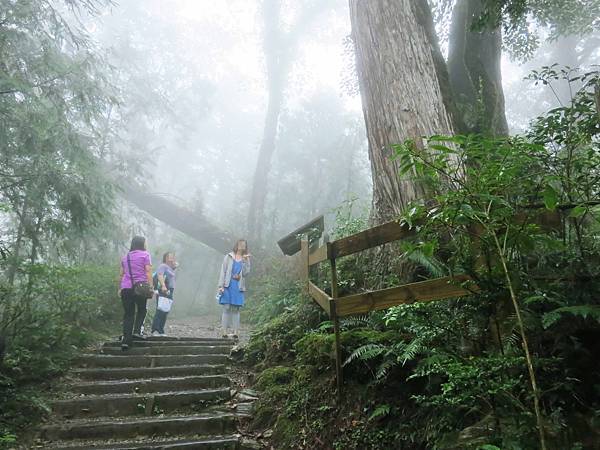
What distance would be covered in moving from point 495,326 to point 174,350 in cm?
549

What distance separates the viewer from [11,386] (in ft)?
15.0

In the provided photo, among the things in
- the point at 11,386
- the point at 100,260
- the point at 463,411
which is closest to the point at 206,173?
the point at 100,260

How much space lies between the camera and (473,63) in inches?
368

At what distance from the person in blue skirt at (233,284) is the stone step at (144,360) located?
1.64m

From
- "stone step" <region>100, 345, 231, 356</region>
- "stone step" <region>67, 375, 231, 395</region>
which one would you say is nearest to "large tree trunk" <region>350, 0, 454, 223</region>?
"stone step" <region>67, 375, 231, 395</region>

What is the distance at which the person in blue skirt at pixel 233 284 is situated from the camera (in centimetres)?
768

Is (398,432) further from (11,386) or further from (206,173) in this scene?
(206,173)

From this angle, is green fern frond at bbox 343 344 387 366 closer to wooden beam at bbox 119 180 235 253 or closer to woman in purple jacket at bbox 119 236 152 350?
woman in purple jacket at bbox 119 236 152 350

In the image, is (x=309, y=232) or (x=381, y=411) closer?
(x=381, y=411)

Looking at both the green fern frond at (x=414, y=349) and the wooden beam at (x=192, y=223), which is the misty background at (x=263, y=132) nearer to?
the wooden beam at (x=192, y=223)

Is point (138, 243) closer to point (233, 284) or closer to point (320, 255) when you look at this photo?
point (233, 284)

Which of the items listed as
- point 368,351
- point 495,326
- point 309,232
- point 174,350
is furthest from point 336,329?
point 174,350

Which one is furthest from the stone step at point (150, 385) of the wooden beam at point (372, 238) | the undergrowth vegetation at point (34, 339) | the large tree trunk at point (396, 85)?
the large tree trunk at point (396, 85)

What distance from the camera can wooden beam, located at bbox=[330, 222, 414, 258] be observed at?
9.88ft
